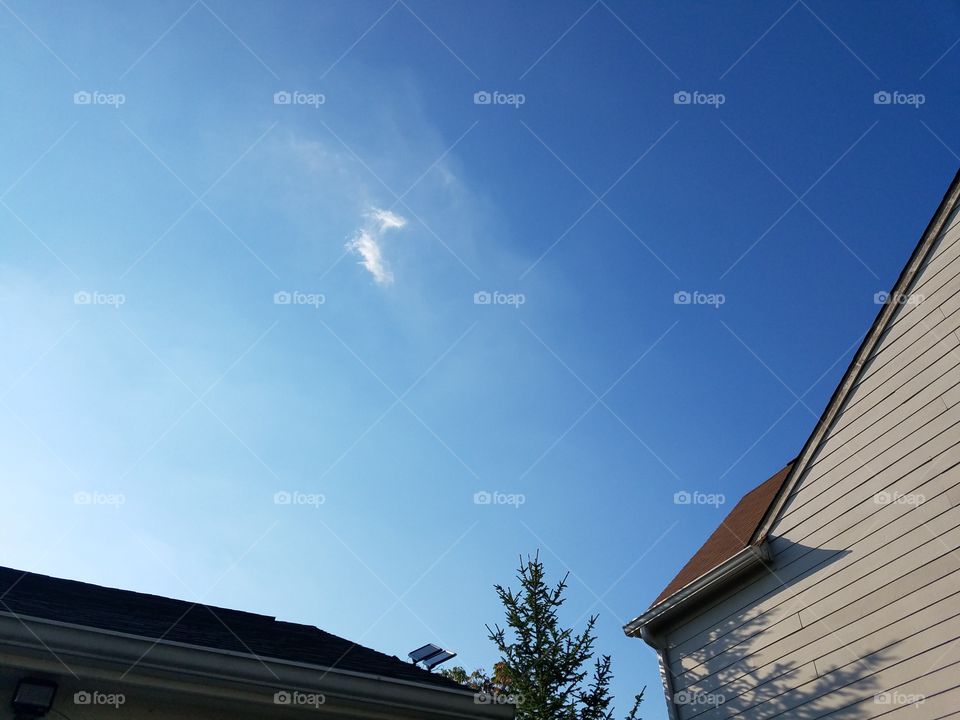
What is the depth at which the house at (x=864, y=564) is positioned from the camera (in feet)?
21.5

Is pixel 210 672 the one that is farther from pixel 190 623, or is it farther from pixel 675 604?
pixel 675 604

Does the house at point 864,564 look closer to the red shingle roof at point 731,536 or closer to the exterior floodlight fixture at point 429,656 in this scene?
the red shingle roof at point 731,536

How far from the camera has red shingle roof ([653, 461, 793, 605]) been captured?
974 cm

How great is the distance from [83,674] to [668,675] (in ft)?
25.9

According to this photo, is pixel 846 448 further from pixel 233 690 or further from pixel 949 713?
pixel 233 690

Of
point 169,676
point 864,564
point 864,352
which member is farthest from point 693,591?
point 169,676

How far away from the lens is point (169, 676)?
504 centimetres

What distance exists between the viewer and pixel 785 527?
8594mm

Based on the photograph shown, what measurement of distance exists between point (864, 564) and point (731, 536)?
10.9 feet

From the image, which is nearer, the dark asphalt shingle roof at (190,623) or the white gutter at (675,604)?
the dark asphalt shingle roof at (190,623)

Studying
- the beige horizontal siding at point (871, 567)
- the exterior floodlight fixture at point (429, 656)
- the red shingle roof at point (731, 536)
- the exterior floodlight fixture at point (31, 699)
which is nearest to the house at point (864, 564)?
the beige horizontal siding at point (871, 567)

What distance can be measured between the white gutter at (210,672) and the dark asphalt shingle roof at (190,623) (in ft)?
0.82

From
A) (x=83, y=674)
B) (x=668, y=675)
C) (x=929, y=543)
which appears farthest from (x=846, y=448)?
(x=83, y=674)

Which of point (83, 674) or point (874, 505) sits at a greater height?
point (874, 505)
